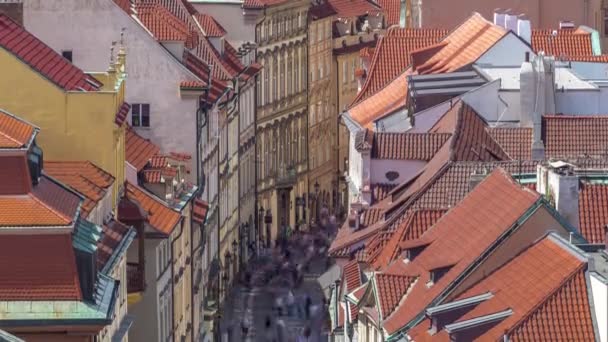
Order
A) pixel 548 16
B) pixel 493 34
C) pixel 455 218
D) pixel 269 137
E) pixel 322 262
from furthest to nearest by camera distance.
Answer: pixel 269 137, pixel 322 262, pixel 548 16, pixel 493 34, pixel 455 218

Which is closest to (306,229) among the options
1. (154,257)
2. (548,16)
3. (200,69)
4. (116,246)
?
(548,16)

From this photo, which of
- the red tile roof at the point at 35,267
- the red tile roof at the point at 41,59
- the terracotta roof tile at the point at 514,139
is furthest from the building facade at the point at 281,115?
the red tile roof at the point at 35,267

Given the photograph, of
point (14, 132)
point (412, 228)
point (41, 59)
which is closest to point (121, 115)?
point (41, 59)

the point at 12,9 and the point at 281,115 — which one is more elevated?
the point at 12,9

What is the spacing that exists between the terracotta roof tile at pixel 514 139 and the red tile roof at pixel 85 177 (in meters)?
14.7

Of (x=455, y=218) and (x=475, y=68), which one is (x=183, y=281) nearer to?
(x=475, y=68)

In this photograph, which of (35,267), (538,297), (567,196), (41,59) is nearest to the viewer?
(538,297)

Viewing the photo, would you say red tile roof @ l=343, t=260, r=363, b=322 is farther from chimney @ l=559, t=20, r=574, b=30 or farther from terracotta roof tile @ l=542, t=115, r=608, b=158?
chimney @ l=559, t=20, r=574, b=30

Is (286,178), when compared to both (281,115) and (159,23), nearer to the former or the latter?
(281,115)

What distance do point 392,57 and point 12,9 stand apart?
29986 mm

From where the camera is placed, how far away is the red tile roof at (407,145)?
85.1 metres

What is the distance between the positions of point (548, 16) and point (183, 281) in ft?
96.6

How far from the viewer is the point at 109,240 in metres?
67.6

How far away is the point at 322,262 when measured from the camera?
12631cm
